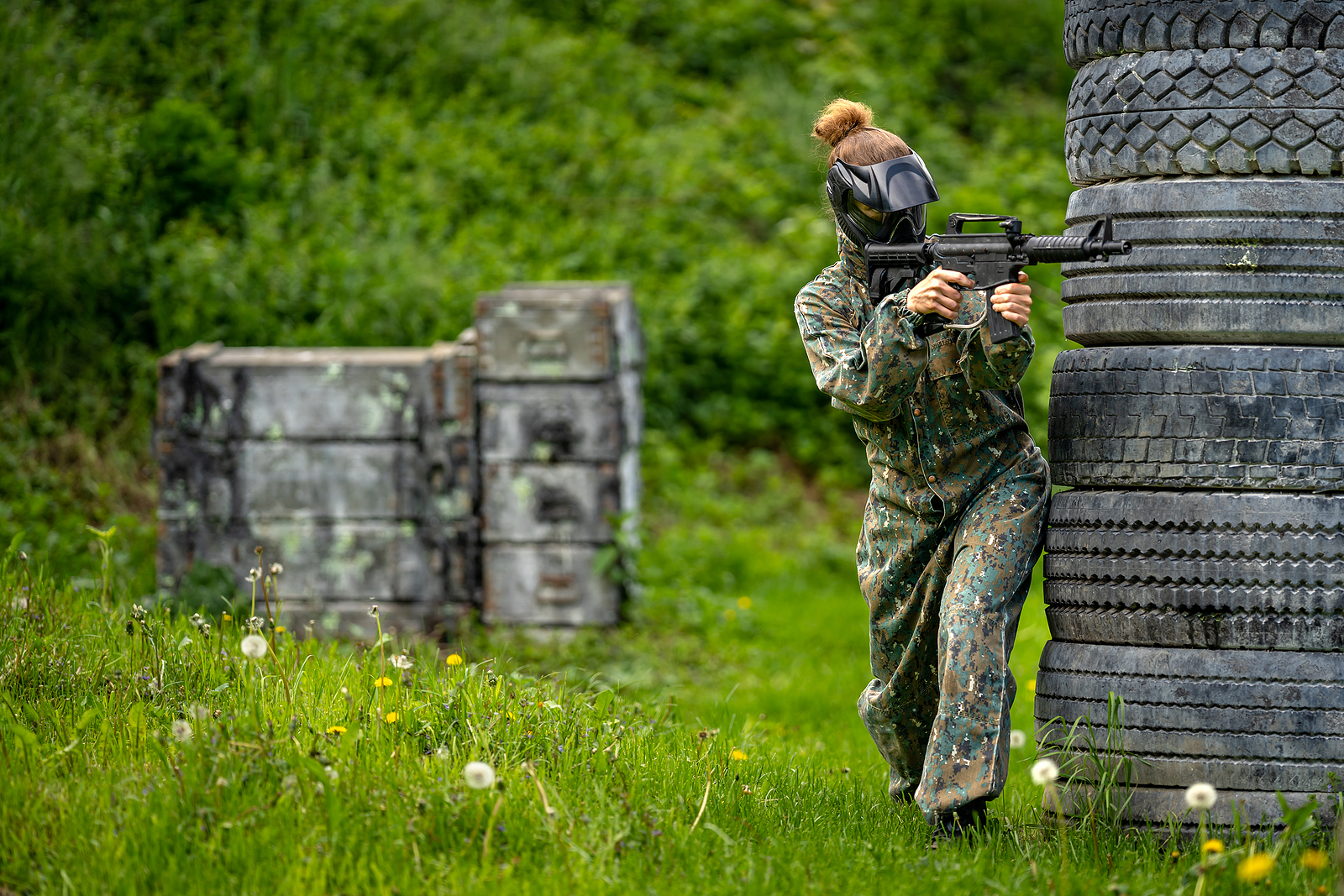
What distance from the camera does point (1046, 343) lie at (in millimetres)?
9891

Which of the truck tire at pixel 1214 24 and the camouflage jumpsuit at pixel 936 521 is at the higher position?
the truck tire at pixel 1214 24

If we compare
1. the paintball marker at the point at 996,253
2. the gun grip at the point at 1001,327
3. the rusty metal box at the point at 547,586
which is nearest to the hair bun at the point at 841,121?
the paintball marker at the point at 996,253

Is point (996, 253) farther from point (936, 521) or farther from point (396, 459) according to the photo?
point (396, 459)

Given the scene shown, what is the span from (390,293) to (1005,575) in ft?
22.2

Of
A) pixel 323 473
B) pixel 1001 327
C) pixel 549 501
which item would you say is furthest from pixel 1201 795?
pixel 323 473

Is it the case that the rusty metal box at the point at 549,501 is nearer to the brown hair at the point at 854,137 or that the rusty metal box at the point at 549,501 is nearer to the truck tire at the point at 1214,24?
the brown hair at the point at 854,137

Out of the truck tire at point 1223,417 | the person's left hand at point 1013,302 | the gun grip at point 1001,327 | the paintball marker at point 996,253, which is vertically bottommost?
the truck tire at point 1223,417

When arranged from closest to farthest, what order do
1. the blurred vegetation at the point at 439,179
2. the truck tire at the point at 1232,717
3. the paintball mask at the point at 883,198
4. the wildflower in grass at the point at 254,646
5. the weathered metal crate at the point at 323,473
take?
Result: 1. the truck tire at the point at 1232,717
2. the wildflower in grass at the point at 254,646
3. the paintball mask at the point at 883,198
4. the weathered metal crate at the point at 323,473
5. the blurred vegetation at the point at 439,179

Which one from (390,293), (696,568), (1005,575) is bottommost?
(696,568)

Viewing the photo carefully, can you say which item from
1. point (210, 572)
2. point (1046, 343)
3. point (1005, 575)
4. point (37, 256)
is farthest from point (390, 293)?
point (1005, 575)

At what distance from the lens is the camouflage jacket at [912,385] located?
3.25 m

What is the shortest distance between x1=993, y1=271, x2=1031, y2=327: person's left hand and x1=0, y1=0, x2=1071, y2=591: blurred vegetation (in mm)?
5502

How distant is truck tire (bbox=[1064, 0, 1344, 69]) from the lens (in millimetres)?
3111

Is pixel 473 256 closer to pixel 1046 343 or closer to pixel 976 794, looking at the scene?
pixel 1046 343
